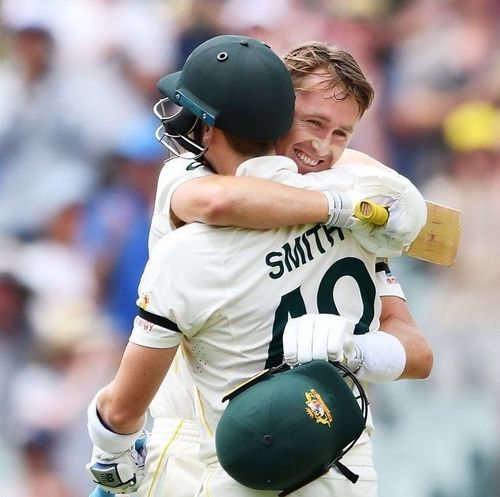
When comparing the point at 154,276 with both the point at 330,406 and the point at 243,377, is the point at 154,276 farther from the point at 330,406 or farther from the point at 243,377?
the point at 330,406

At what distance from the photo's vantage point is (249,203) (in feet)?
7.16

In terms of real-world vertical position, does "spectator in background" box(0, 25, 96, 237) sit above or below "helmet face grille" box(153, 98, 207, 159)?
below

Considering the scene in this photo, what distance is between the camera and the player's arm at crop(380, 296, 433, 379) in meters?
2.45

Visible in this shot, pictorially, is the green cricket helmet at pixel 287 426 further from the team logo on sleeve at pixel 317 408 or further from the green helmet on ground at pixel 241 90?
the green helmet on ground at pixel 241 90

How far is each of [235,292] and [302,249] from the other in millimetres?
174

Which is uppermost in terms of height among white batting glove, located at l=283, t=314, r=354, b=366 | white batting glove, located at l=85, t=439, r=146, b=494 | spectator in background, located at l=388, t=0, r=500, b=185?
white batting glove, located at l=283, t=314, r=354, b=366

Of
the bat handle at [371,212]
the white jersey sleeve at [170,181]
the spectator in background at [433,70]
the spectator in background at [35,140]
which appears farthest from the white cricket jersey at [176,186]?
the spectator in background at [433,70]

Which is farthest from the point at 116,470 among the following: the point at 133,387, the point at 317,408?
the point at 317,408

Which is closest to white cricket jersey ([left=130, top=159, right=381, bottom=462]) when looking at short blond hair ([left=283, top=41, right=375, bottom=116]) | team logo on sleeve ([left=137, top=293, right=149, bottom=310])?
team logo on sleeve ([left=137, top=293, right=149, bottom=310])

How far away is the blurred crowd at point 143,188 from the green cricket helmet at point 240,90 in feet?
9.24

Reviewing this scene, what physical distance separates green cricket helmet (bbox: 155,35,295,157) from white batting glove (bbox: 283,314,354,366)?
39 centimetres

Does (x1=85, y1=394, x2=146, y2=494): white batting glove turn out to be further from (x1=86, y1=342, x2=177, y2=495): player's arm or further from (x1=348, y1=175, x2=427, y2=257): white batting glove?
(x1=348, y1=175, x2=427, y2=257): white batting glove

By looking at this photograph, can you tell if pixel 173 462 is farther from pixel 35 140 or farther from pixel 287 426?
pixel 35 140

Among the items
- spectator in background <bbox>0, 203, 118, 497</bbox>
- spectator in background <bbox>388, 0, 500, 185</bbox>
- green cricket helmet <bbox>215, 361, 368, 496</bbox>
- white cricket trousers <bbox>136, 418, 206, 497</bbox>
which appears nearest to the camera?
green cricket helmet <bbox>215, 361, 368, 496</bbox>
